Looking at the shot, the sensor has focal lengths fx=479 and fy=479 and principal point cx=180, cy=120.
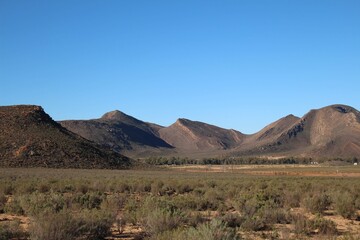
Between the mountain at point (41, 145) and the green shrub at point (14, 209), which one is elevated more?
the mountain at point (41, 145)

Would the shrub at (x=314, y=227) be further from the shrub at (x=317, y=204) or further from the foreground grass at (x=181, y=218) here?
the shrub at (x=317, y=204)

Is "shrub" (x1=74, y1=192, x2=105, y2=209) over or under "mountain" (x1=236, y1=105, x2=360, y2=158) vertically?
under

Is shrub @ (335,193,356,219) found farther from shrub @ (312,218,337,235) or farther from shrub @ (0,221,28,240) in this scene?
shrub @ (0,221,28,240)

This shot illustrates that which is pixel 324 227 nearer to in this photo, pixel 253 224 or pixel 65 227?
pixel 253 224

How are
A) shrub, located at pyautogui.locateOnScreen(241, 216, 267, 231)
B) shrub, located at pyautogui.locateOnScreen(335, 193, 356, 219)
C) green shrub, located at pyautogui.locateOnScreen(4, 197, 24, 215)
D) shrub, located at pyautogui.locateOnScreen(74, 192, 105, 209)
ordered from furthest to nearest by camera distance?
1. shrub, located at pyautogui.locateOnScreen(74, 192, 105, 209)
2. shrub, located at pyautogui.locateOnScreen(335, 193, 356, 219)
3. green shrub, located at pyautogui.locateOnScreen(4, 197, 24, 215)
4. shrub, located at pyautogui.locateOnScreen(241, 216, 267, 231)

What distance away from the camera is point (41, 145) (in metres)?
82.6

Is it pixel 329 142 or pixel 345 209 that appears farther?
pixel 329 142

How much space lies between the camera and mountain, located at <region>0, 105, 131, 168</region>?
78.2 meters

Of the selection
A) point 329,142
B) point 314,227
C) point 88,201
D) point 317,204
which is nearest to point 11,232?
point 88,201

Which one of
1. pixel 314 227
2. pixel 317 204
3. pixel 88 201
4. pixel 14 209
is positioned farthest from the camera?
→ pixel 317 204

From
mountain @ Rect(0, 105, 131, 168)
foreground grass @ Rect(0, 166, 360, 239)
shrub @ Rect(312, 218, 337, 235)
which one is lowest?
shrub @ Rect(312, 218, 337, 235)

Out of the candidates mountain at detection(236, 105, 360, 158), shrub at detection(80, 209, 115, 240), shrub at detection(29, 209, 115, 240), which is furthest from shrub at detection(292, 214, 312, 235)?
mountain at detection(236, 105, 360, 158)

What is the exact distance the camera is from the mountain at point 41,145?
3081 inches

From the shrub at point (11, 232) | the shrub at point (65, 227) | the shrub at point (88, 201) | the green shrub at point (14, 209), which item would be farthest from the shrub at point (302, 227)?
the green shrub at point (14, 209)
